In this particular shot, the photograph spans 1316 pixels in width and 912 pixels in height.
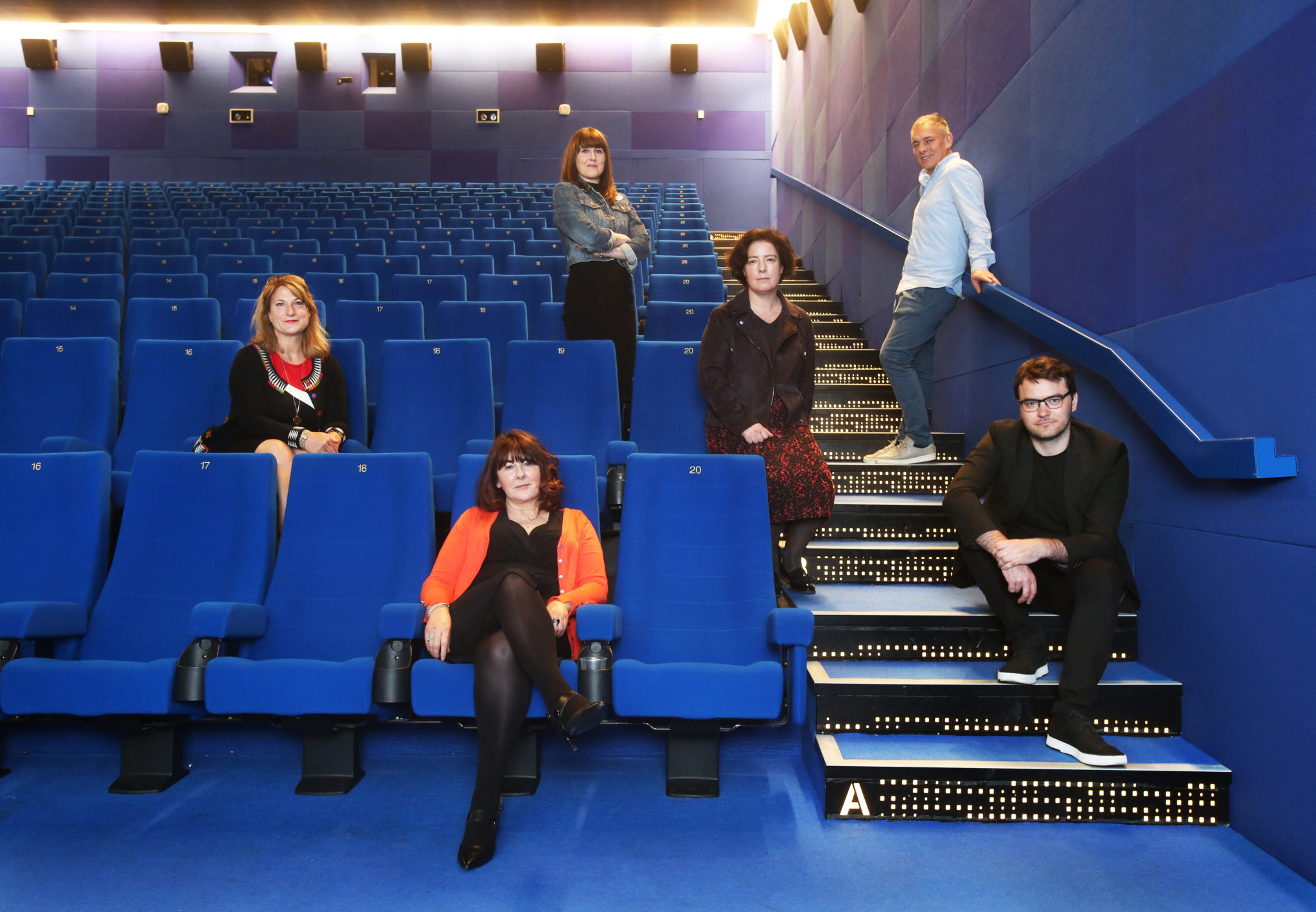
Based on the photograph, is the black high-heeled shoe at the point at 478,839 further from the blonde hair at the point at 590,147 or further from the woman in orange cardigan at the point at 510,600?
the blonde hair at the point at 590,147

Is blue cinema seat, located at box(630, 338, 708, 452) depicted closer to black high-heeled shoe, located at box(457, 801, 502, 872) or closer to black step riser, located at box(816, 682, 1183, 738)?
black step riser, located at box(816, 682, 1183, 738)

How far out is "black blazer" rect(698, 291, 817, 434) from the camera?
215 cm

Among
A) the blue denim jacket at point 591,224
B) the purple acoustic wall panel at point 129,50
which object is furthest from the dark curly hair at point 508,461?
the purple acoustic wall panel at point 129,50

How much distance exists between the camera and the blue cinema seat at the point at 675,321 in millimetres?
3150

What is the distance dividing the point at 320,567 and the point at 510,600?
55cm

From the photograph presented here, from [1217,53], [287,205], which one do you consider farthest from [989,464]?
[287,205]

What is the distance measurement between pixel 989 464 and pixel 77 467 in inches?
83.6

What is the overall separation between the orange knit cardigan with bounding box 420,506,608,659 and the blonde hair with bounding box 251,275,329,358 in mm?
869

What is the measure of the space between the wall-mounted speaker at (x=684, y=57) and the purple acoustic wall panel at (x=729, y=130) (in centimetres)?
54

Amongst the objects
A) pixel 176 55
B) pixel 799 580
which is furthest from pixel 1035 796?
pixel 176 55

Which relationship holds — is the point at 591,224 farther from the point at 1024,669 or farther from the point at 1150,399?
the point at 1024,669

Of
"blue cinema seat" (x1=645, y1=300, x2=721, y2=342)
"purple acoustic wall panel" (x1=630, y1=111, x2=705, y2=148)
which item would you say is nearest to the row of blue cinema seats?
"blue cinema seat" (x1=645, y1=300, x2=721, y2=342)

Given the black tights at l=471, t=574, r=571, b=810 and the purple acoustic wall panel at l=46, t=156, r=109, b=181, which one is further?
the purple acoustic wall panel at l=46, t=156, r=109, b=181

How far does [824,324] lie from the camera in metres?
4.35
